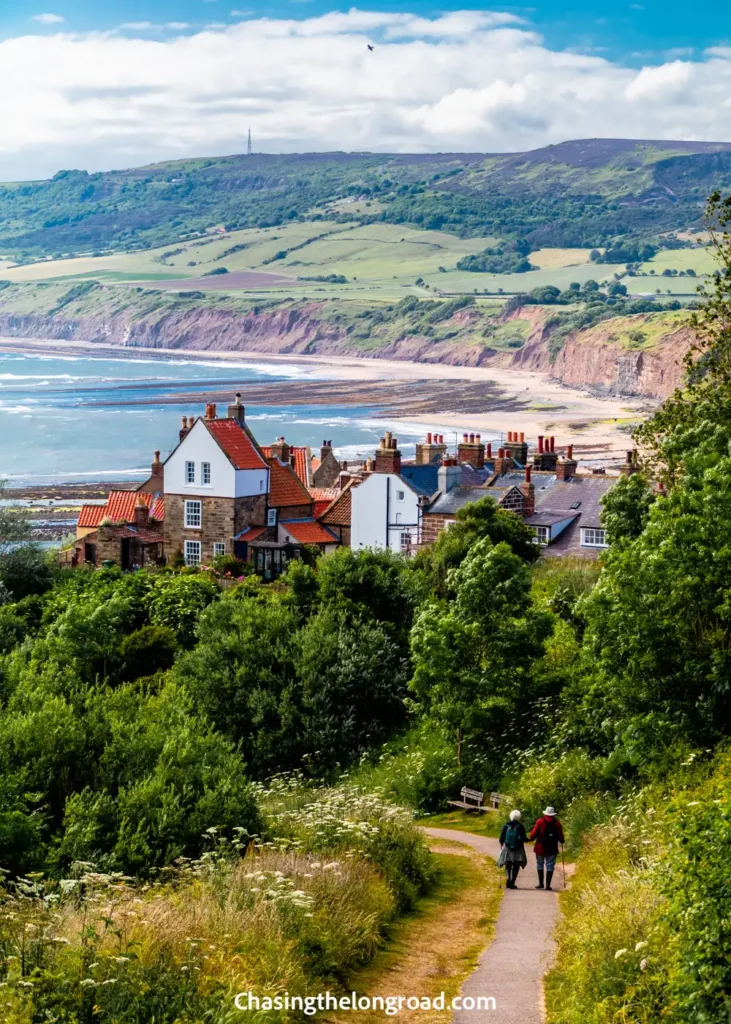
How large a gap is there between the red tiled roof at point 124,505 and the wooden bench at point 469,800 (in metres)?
33.1

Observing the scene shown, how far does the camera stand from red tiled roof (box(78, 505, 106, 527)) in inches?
2451

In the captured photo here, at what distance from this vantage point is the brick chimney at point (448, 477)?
61094 millimetres

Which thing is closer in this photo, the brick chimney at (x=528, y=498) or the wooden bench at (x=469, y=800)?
the wooden bench at (x=469, y=800)

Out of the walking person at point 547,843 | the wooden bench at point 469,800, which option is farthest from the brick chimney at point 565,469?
the walking person at point 547,843

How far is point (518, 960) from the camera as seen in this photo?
16797 millimetres

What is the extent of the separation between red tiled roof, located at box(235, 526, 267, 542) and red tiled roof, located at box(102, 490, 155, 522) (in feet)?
17.6

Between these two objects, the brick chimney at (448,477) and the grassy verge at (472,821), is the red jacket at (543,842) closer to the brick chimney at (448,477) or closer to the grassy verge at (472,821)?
the grassy verge at (472,821)

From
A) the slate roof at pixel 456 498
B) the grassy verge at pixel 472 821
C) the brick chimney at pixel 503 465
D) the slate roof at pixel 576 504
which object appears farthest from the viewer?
the brick chimney at pixel 503 465

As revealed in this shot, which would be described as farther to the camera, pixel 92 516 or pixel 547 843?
pixel 92 516

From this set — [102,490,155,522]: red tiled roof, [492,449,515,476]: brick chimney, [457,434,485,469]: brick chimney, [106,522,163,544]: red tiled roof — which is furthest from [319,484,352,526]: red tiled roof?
[102,490,155,522]: red tiled roof

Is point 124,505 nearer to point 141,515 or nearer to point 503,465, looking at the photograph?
point 141,515

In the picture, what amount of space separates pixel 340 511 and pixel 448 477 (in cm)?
482

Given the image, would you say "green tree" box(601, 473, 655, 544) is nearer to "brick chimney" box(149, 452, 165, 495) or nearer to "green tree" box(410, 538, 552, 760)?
"green tree" box(410, 538, 552, 760)

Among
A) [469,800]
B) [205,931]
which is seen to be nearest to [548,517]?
[469,800]
